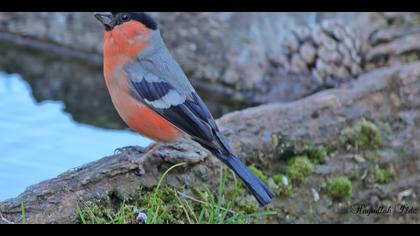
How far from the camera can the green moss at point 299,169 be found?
5121 mm

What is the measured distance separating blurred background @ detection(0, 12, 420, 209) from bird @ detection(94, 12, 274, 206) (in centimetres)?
125

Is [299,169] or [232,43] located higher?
[232,43]

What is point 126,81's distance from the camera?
474 centimetres

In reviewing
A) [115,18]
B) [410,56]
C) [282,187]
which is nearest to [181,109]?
[115,18]

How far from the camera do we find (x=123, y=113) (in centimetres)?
477

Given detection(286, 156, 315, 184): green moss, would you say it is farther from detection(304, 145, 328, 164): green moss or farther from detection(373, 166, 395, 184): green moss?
detection(373, 166, 395, 184): green moss

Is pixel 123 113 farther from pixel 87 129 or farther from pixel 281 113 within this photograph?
pixel 87 129

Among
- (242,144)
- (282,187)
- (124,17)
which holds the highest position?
(124,17)

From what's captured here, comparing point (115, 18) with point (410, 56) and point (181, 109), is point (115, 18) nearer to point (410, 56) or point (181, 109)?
point (181, 109)

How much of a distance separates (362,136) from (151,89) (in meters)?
1.61

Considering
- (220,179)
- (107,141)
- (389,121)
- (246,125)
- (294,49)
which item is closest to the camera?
(220,179)

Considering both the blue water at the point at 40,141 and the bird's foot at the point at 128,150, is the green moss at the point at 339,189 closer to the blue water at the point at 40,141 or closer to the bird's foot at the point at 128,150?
the bird's foot at the point at 128,150
